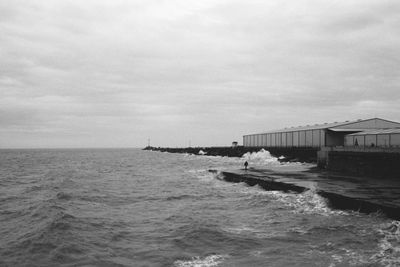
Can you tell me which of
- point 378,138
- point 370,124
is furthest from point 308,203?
point 370,124

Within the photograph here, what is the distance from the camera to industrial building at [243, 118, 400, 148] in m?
37.0

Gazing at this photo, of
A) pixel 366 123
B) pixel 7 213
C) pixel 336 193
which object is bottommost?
pixel 7 213

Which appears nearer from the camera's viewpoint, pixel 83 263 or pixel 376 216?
pixel 83 263

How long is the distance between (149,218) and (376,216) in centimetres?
1026

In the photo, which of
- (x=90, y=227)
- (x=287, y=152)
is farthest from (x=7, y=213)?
(x=287, y=152)

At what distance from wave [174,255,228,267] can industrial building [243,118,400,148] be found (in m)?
27.0

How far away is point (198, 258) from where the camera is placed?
12.1 metres

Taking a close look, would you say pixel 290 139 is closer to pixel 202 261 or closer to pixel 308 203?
pixel 308 203

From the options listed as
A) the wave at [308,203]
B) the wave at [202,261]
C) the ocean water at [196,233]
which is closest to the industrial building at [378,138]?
the wave at [308,203]

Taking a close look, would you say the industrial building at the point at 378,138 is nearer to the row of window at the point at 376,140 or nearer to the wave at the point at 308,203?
the row of window at the point at 376,140

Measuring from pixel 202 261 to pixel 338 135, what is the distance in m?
51.5

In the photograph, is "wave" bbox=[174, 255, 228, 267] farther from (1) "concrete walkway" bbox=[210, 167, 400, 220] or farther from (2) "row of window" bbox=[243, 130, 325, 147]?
(2) "row of window" bbox=[243, 130, 325, 147]

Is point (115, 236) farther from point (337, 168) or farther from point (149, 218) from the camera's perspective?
point (337, 168)

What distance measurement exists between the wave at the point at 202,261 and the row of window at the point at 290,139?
5156 cm
